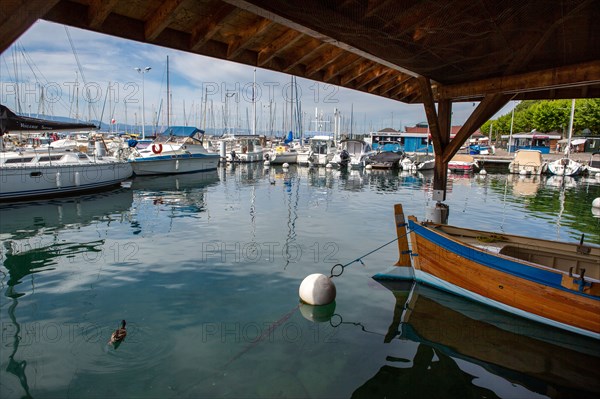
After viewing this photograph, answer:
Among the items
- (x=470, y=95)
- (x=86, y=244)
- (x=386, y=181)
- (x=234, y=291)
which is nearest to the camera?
(x=234, y=291)

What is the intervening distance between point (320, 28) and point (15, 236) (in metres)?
12.5

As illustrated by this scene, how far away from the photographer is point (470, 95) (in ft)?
28.7

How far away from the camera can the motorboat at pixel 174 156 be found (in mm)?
30125

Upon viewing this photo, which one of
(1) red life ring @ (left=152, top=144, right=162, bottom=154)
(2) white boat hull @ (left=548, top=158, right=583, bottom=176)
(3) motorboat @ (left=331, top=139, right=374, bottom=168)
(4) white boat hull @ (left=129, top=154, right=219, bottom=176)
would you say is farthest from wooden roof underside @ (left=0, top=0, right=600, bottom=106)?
(2) white boat hull @ (left=548, top=158, right=583, bottom=176)

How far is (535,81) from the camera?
7227 mm

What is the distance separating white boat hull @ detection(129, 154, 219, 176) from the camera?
29.9m

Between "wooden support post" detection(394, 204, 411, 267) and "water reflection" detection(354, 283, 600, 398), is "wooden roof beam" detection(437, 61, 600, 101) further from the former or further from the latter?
"water reflection" detection(354, 283, 600, 398)

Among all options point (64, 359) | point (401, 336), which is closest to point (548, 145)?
point (401, 336)

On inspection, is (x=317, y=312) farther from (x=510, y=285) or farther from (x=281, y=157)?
(x=281, y=157)

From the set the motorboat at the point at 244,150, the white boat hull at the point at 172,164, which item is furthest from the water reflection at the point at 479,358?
the motorboat at the point at 244,150

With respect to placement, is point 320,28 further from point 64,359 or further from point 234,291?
point 64,359

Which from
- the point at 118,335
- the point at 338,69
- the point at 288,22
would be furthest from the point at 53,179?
the point at 288,22

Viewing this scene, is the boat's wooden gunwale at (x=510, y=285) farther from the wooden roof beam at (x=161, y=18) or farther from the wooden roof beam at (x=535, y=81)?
the wooden roof beam at (x=161, y=18)

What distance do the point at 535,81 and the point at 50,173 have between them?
21.4 metres
